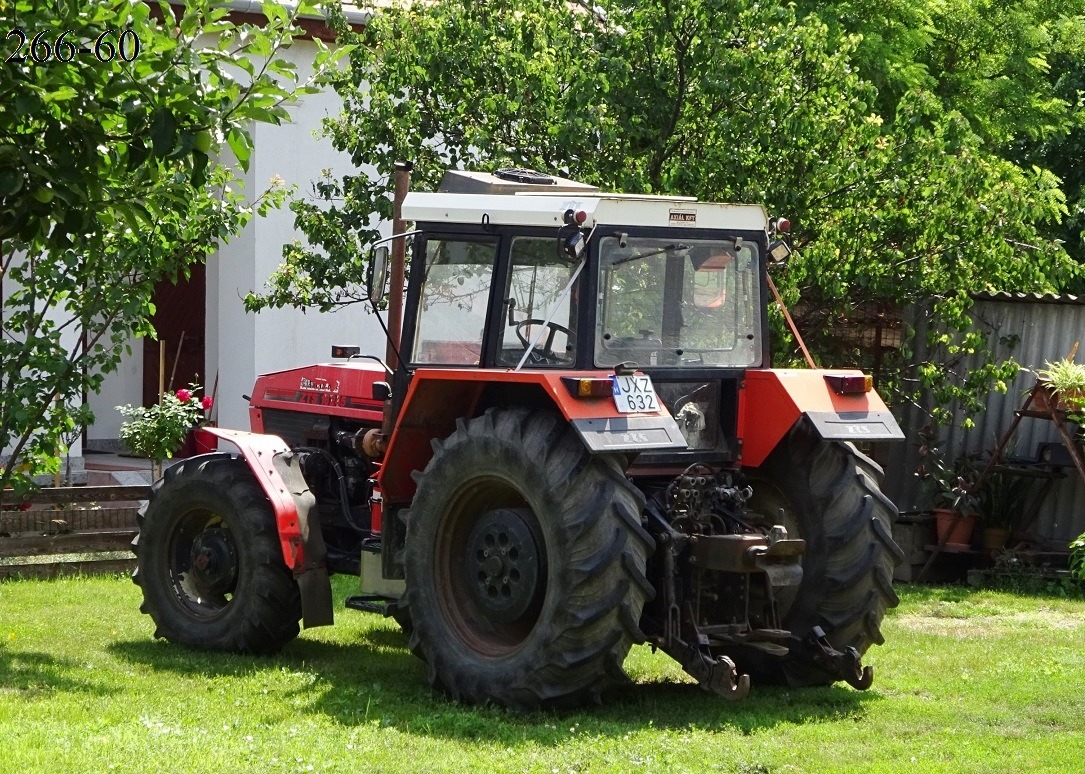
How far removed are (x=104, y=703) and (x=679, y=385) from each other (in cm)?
309

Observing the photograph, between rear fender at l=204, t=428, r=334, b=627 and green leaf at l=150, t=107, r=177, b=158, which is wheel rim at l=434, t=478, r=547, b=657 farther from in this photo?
green leaf at l=150, t=107, r=177, b=158

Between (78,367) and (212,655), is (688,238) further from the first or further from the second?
(78,367)

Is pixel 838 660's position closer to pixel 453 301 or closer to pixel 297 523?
pixel 453 301

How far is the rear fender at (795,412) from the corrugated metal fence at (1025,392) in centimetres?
515

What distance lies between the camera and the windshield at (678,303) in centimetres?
749

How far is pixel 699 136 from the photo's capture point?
39.8 ft

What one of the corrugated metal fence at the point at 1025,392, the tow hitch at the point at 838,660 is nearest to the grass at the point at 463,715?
the tow hitch at the point at 838,660

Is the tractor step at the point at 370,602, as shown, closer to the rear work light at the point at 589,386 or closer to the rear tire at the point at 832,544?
the rear work light at the point at 589,386

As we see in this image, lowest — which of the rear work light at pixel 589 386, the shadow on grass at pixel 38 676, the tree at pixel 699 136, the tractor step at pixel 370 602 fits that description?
the shadow on grass at pixel 38 676

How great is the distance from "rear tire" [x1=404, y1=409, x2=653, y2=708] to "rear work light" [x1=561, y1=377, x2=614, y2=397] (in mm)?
230

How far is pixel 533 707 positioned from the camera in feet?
23.1

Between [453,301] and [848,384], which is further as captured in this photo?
[453,301]

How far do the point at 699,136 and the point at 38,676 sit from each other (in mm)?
6583

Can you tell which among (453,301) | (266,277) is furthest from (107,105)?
(266,277)
